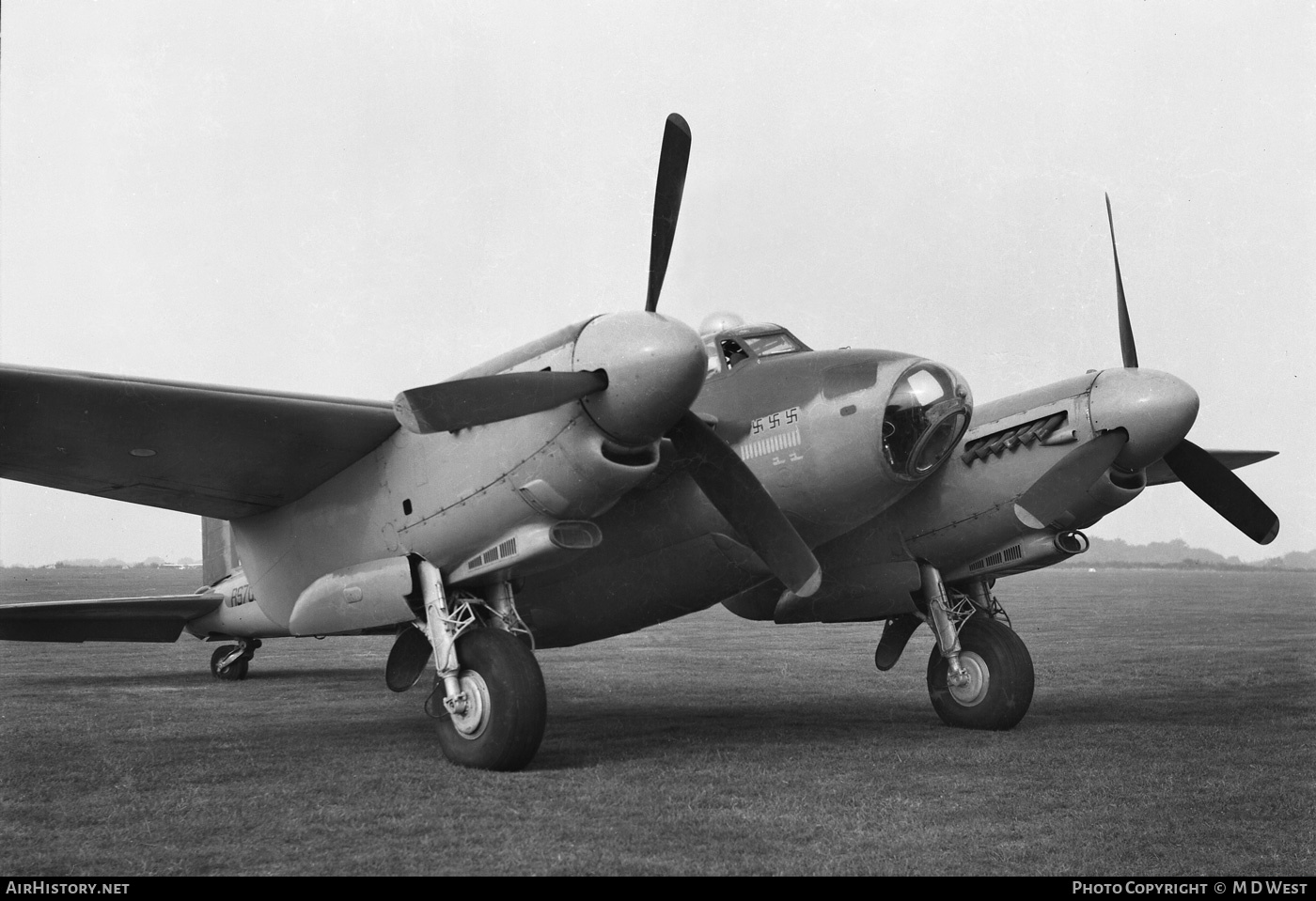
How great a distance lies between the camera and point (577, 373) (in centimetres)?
701

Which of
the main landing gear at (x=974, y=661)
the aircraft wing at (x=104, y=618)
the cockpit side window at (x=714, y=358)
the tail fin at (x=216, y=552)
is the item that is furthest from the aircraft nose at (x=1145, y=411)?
the tail fin at (x=216, y=552)

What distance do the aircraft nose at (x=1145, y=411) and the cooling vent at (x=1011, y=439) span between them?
0.39m

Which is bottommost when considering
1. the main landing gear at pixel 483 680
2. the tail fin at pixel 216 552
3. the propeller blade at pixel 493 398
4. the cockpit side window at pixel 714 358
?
the main landing gear at pixel 483 680

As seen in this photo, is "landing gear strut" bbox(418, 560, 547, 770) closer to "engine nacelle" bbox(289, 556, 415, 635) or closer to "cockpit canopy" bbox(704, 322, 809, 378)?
"engine nacelle" bbox(289, 556, 415, 635)

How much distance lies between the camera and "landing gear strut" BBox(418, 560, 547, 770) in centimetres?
733

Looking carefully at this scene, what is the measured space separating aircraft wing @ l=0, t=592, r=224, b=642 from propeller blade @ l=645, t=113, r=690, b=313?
26.7 feet

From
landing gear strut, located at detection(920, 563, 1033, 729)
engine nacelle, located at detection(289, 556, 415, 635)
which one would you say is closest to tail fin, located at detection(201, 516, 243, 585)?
engine nacelle, located at detection(289, 556, 415, 635)

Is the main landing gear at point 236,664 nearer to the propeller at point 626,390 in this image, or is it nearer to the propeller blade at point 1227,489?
the propeller at point 626,390

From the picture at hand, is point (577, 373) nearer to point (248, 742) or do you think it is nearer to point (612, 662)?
point (248, 742)

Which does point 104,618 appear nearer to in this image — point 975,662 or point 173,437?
point 173,437

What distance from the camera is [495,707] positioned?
738 centimetres

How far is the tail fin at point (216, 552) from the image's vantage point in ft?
45.3
